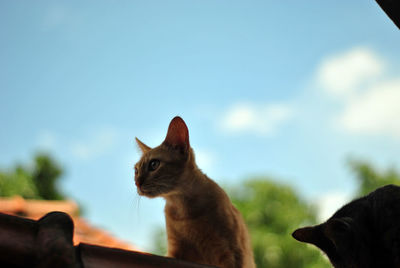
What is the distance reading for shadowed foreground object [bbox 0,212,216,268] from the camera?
582 millimetres

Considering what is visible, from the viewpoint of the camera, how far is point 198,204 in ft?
Result: 4.12

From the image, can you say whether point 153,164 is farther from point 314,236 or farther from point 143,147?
point 314,236

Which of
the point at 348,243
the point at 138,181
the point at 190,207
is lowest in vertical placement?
the point at 348,243

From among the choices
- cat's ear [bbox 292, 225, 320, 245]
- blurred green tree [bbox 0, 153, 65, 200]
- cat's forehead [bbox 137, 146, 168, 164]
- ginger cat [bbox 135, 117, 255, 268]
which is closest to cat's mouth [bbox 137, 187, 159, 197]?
ginger cat [bbox 135, 117, 255, 268]

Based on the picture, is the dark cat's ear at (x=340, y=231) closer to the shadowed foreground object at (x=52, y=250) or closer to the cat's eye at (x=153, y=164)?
the shadowed foreground object at (x=52, y=250)

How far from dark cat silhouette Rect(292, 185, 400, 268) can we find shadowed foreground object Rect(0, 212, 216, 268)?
37 centimetres

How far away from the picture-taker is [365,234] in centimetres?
82

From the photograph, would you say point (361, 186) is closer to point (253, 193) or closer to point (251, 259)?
point (253, 193)

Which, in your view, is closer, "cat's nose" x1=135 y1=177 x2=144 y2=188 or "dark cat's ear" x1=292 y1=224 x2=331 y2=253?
"dark cat's ear" x1=292 y1=224 x2=331 y2=253

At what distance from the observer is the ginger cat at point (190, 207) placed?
3.77 ft

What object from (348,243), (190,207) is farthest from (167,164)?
(348,243)

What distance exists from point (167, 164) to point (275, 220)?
10.0m

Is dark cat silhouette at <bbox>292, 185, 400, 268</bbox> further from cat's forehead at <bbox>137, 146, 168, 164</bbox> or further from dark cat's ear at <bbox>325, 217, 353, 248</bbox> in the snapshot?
cat's forehead at <bbox>137, 146, 168, 164</bbox>

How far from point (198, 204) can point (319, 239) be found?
0.44 meters
